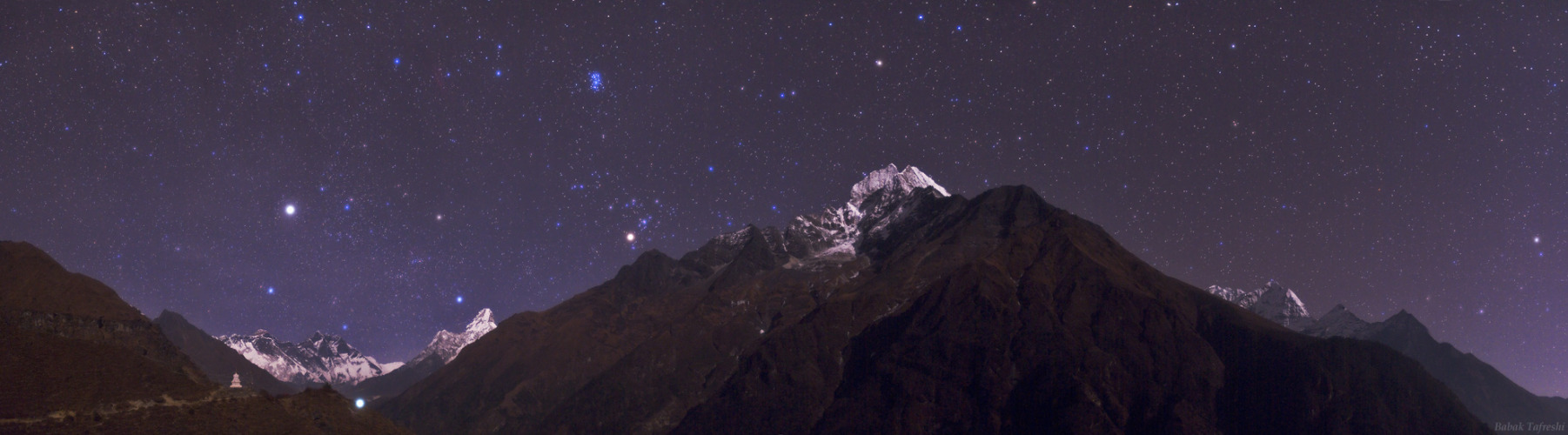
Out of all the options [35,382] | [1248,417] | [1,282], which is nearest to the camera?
[35,382]

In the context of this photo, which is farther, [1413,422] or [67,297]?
[1413,422]

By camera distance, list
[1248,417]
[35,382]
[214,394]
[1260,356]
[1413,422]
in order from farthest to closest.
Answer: [1260,356] → [1248,417] → [1413,422] → [214,394] → [35,382]

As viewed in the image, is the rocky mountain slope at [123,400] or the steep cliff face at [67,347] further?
the steep cliff face at [67,347]

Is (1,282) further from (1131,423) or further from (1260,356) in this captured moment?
(1260,356)

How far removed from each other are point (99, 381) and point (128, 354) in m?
9.92

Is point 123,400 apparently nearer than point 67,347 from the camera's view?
Yes

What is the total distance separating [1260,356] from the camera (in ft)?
633

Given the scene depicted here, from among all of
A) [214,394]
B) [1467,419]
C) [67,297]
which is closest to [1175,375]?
[1467,419]

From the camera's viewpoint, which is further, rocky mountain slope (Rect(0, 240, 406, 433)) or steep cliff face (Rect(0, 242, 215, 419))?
steep cliff face (Rect(0, 242, 215, 419))

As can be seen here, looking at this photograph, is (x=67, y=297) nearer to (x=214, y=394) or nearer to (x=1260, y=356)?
(x=214, y=394)

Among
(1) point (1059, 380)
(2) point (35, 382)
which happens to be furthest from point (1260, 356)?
(2) point (35, 382)

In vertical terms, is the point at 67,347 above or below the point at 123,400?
above

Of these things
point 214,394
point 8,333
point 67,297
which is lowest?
point 214,394

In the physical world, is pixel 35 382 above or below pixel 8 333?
below
